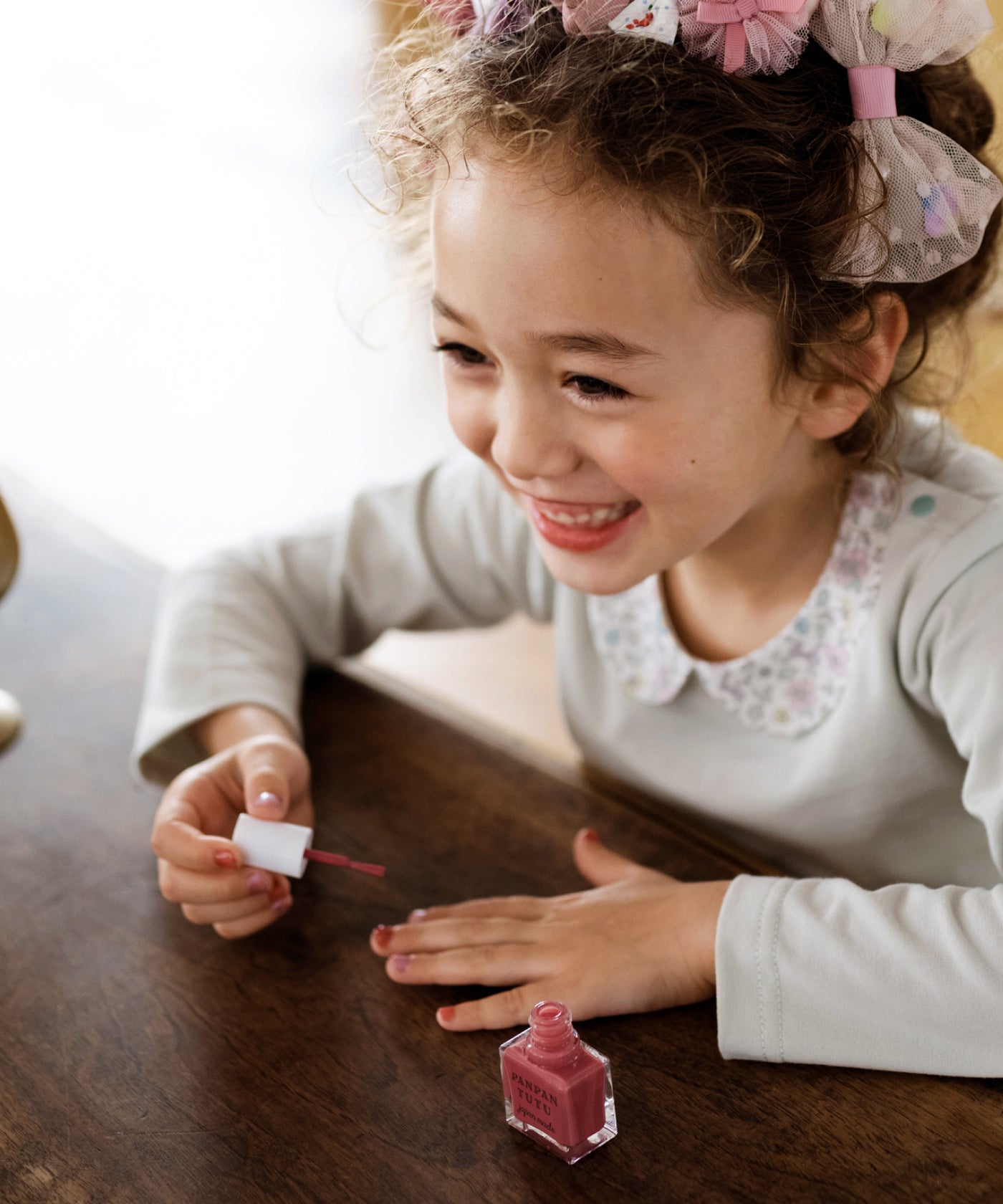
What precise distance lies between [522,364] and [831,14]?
0.80 feet

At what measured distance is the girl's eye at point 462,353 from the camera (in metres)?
0.79

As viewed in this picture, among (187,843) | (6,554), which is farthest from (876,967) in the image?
(6,554)

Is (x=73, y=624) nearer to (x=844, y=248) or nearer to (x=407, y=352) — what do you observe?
(x=844, y=248)

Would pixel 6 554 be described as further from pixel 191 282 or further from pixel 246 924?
pixel 191 282

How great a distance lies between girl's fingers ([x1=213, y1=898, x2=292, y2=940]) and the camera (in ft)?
2.50

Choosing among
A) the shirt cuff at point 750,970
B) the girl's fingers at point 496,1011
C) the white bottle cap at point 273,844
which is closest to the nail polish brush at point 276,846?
the white bottle cap at point 273,844

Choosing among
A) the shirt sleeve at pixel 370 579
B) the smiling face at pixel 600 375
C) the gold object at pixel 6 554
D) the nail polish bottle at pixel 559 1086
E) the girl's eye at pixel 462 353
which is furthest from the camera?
the shirt sleeve at pixel 370 579

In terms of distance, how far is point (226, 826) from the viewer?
849 mm

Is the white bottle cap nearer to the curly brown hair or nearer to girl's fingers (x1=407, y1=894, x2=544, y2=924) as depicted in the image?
girl's fingers (x1=407, y1=894, x2=544, y2=924)

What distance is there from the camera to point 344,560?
111cm

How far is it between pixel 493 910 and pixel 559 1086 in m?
0.20

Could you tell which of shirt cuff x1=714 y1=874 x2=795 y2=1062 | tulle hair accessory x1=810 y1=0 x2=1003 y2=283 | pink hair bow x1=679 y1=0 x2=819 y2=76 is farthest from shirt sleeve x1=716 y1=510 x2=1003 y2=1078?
pink hair bow x1=679 y1=0 x2=819 y2=76

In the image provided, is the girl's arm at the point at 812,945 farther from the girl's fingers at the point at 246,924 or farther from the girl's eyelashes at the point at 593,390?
the girl's eyelashes at the point at 593,390

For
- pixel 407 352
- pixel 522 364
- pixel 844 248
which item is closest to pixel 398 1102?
pixel 522 364
